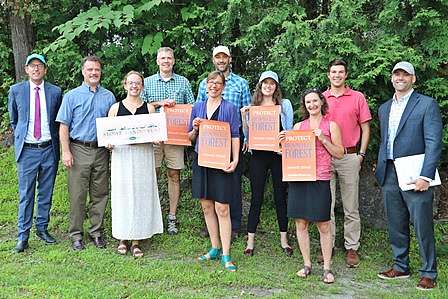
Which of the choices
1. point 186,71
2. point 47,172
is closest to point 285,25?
point 186,71

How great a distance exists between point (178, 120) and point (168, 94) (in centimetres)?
36

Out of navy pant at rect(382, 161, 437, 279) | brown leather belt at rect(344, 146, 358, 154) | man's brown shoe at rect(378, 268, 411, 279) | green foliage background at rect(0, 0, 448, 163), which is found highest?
green foliage background at rect(0, 0, 448, 163)

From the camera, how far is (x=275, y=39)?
22.1ft

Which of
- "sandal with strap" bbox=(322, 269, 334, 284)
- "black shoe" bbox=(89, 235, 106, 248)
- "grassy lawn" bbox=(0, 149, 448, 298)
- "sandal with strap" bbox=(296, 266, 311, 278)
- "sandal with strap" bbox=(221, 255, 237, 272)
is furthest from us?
"black shoe" bbox=(89, 235, 106, 248)

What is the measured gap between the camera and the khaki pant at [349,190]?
18.2 ft

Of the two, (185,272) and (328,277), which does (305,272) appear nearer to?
(328,277)

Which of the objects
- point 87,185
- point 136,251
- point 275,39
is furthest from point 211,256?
point 275,39

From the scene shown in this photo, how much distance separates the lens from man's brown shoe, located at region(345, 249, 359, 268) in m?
5.64

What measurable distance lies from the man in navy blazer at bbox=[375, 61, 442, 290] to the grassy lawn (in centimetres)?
28

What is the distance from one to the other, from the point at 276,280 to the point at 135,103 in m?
2.37

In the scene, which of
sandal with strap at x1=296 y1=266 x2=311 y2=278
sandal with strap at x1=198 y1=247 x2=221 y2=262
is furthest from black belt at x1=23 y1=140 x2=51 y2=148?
sandal with strap at x1=296 y1=266 x2=311 y2=278

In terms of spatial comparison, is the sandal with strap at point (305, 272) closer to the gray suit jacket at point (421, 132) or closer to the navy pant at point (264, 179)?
the navy pant at point (264, 179)

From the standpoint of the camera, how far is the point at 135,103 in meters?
5.75

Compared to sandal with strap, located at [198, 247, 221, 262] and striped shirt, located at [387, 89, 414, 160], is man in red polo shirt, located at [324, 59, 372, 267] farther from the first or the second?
sandal with strap, located at [198, 247, 221, 262]
